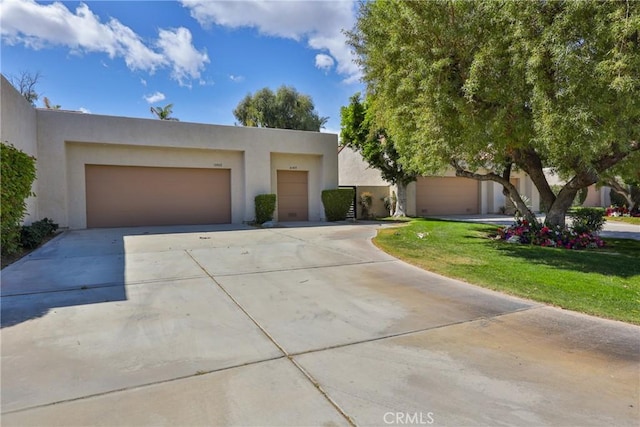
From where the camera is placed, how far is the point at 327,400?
2.56 m

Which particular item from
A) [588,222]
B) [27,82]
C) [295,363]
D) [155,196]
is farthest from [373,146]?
Answer: [27,82]

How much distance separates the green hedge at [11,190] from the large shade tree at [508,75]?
7690 mm

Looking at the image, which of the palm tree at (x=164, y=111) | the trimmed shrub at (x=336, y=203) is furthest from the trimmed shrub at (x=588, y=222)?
the palm tree at (x=164, y=111)

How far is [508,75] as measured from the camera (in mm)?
6582

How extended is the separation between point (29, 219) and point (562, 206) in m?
15.1

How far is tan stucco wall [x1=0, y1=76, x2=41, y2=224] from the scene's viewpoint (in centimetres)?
863

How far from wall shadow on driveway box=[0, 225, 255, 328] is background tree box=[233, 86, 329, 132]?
74.2 ft

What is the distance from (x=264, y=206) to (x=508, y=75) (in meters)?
10.3

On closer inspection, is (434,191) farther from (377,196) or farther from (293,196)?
(293,196)

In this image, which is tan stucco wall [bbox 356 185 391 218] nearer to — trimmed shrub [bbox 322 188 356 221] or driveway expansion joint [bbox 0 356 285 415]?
trimmed shrub [bbox 322 188 356 221]

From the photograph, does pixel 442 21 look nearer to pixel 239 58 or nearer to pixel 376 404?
pixel 376 404

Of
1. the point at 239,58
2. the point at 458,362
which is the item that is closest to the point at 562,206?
the point at 458,362

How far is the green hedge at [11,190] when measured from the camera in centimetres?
670

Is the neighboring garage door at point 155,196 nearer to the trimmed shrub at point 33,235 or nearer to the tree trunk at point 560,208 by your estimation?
the trimmed shrub at point 33,235
